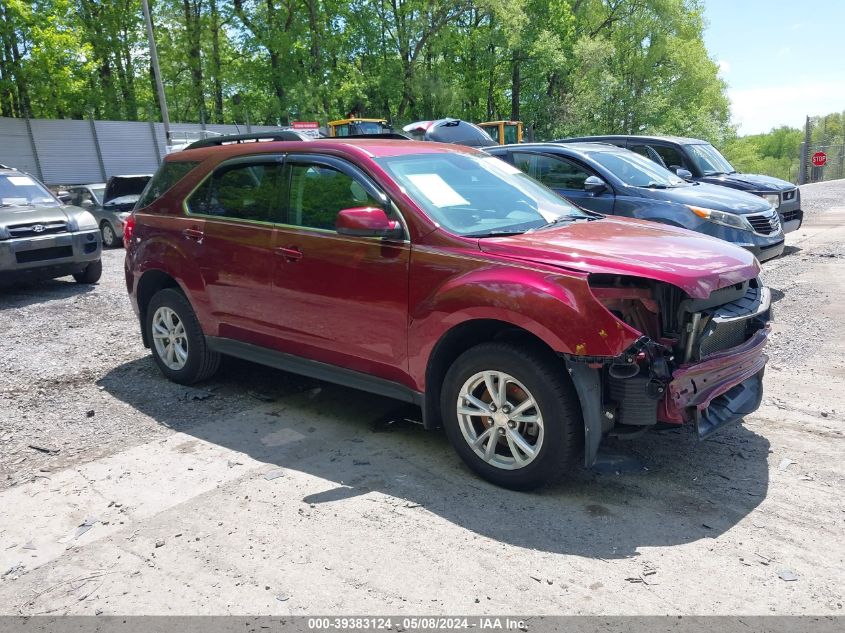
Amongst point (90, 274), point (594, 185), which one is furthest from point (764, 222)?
point (90, 274)

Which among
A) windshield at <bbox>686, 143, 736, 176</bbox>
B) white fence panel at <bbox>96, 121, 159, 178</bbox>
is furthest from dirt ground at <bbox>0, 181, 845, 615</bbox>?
white fence panel at <bbox>96, 121, 159, 178</bbox>

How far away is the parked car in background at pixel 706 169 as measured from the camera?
10570mm

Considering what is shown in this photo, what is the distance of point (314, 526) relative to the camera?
3.39 meters

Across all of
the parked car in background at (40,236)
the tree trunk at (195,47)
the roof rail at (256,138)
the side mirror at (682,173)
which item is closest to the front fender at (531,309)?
the roof rail at (256,138)

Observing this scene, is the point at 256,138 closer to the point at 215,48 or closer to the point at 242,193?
the point at 242,193

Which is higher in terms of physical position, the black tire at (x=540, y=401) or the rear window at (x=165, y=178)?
the rear window at (x=165, y=178)

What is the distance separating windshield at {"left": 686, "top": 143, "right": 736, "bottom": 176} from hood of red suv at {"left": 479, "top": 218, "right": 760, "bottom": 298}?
24.5ft

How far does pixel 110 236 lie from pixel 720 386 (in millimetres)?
14337

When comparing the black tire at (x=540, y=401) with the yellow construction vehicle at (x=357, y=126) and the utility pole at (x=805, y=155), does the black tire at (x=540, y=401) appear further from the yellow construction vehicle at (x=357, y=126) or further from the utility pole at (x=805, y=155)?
the utility pole at (x=805, y=155)

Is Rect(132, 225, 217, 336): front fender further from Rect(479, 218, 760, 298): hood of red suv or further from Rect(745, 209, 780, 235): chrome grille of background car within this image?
Rect(745, 209, 780, 235): chrome grille of background car

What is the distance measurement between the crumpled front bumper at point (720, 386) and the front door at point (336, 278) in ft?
5.08

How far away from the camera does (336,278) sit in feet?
14.0

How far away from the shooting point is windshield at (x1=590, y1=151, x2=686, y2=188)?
27.3 ft

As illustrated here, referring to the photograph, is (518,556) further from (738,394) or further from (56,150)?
(56,150)
